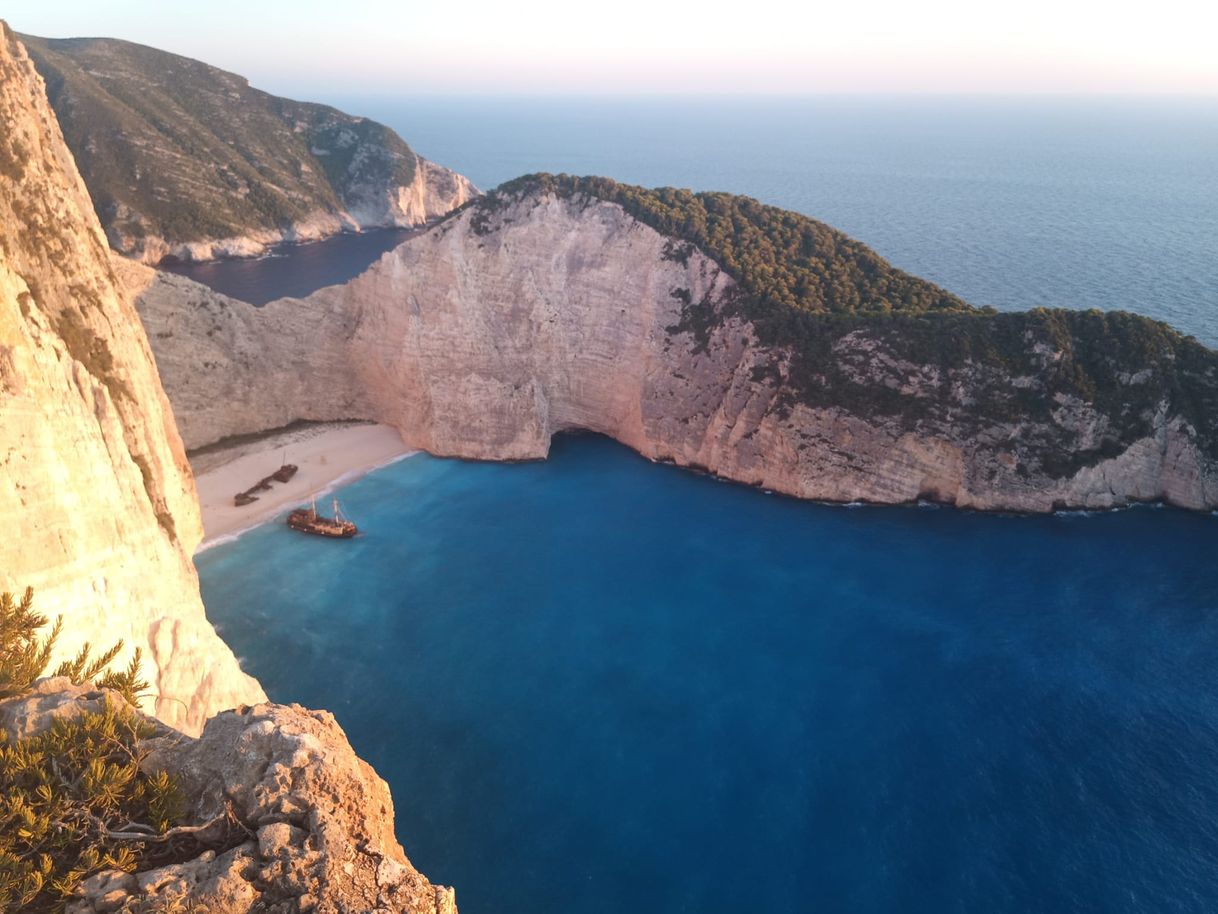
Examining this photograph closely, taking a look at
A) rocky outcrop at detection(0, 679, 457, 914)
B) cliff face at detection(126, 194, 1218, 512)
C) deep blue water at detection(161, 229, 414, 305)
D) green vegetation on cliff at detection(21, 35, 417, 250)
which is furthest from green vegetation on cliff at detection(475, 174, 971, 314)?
green vegetation on cliff at detection(21, 35, 417, 250)

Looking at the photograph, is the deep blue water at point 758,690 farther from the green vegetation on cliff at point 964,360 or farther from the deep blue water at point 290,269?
the deep blue water at point 290,269

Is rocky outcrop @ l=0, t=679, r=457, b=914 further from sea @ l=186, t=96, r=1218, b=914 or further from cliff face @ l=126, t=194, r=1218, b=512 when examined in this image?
cliff face @ l=126, t=194, r=1218, b=512

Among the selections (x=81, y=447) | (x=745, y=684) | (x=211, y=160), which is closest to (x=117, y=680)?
(x=81, y=447)

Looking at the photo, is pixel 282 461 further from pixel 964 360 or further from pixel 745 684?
pixel 964 360

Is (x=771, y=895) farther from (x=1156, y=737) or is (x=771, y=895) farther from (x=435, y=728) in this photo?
(x=1156, y=737)

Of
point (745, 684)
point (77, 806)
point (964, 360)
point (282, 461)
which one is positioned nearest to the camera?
point (77, 806)
